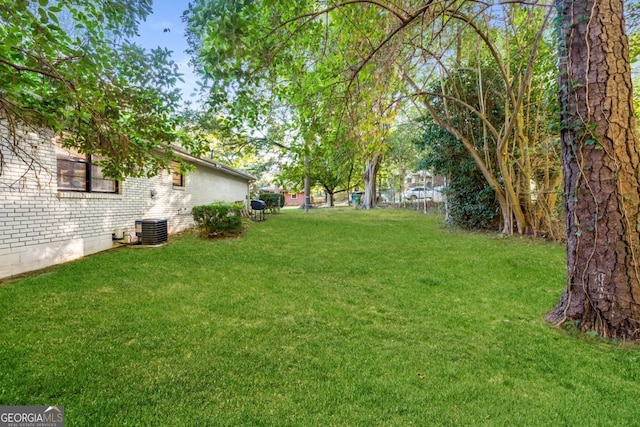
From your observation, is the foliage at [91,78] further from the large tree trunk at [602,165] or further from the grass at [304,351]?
the large tree trunk at [602,165]

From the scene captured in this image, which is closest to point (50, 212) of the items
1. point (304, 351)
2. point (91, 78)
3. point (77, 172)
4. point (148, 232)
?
point (77, 172)

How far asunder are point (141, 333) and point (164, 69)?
2778 millimetres

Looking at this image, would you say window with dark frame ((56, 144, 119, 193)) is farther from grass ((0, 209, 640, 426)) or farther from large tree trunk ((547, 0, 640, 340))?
large tree trunk ((547, 0, 640, 340))

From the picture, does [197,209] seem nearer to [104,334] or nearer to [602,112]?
[104,334]

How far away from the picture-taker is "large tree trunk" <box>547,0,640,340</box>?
2830 millimetres

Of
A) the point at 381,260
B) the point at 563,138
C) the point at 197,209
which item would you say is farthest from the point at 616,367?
the point at 197,209

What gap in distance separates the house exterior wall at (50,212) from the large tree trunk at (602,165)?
5.42m

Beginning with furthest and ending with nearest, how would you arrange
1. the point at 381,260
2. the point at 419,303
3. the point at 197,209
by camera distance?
the point at 197,209 → the point at 381,260 → the point at 419,303

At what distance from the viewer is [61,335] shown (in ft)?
9.29

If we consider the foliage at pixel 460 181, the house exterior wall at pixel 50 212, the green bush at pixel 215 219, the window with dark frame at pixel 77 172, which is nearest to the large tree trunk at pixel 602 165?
the house exterior wall at pixel 50 212

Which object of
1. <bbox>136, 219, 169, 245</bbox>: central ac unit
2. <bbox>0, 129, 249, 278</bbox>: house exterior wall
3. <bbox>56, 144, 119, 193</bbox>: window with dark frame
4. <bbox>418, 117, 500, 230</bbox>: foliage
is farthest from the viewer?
<bbox>418, 117, 500, 230</bbox>: foliage

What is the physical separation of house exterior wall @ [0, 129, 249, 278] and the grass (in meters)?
0.55

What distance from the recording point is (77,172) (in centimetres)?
618

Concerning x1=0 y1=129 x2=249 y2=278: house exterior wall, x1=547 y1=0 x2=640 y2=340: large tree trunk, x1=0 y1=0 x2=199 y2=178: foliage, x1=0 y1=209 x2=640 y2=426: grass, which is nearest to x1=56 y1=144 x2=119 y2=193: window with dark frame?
x1=0 y1=129 x2=249 y2=278: house exterior wall
